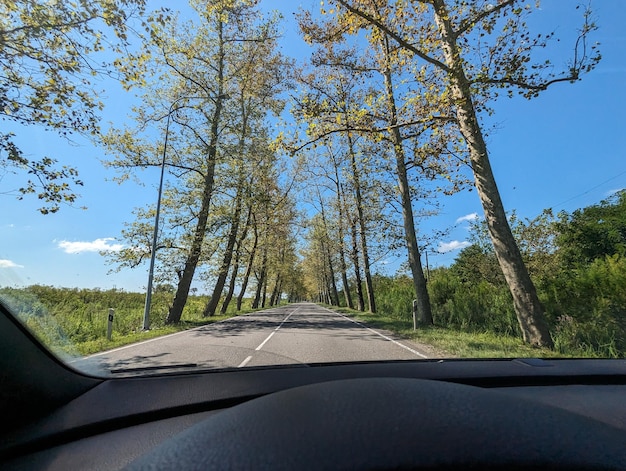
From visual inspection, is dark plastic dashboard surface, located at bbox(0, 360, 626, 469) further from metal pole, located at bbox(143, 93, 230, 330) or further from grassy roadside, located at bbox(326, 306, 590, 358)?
metal pole, located at bbox(143, 93, 230, 330)

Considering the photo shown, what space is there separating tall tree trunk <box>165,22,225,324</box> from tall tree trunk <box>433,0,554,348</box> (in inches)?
489

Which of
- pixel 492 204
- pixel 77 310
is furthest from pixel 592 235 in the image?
pixel 77 310

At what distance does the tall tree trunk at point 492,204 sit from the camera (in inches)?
346

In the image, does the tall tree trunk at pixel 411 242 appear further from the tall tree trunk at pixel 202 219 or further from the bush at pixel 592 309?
the tall tree trunk at pixel 202 219

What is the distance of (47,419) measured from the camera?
1776 millimetres

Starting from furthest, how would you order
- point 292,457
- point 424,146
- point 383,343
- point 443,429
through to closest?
point 424,146 < point 383,343 < point 443,429 < point 292,457

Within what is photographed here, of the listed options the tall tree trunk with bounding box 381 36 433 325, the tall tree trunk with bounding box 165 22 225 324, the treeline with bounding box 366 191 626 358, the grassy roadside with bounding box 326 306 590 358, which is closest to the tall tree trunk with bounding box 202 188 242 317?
the tall tree trunk with bounding box 165 22 225 324

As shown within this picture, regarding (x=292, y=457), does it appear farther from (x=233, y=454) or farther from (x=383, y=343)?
(x=383, y=343)

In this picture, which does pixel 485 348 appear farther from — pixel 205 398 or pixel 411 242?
pixel 411 242

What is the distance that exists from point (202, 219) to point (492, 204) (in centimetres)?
1411

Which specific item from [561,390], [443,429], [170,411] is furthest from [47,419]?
[561,390]

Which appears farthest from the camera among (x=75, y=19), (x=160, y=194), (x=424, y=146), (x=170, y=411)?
(x=160, y=194)

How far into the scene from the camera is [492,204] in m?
9.54

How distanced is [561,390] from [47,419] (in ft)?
9.85
